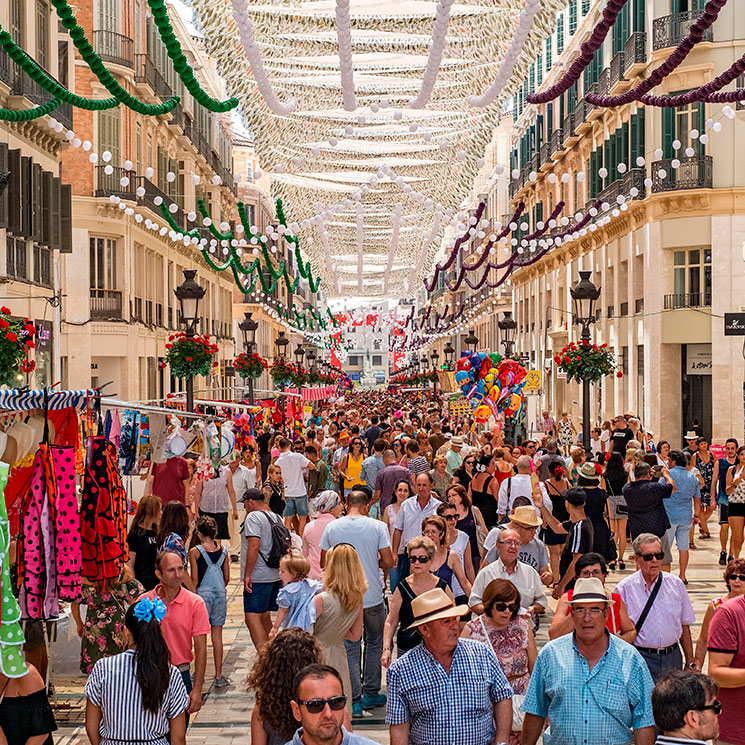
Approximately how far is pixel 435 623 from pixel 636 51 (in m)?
→ 27.8

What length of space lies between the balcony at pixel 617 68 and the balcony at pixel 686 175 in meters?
3.39

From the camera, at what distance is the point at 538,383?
3016 cm

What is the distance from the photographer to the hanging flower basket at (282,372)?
44491 mm

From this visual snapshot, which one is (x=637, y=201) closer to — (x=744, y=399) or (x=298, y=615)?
(x=744, y=399)

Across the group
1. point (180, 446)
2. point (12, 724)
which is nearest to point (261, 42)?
point (180, 446)

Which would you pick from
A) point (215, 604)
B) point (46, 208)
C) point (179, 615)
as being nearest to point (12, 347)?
point (215, 604)

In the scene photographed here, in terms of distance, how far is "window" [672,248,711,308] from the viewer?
2948 centimetres

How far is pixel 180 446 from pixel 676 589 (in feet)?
24.0

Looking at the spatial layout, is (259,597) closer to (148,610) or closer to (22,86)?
(148,610)

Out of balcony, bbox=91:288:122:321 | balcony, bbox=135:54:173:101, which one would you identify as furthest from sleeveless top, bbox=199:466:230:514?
balcony, bbox=135:54:173:101

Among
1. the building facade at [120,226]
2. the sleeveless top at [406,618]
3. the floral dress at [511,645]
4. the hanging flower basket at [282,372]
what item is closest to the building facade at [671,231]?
the building facade at [120,226]

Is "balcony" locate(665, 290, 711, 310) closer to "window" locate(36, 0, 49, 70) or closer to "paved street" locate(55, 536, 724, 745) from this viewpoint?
"window" locate(36, 0, 49, 70)

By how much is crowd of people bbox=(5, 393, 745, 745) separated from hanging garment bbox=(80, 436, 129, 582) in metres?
0.30

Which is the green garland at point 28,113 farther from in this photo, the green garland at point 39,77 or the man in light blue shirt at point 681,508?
the man in light blue shirt at point 681,508
